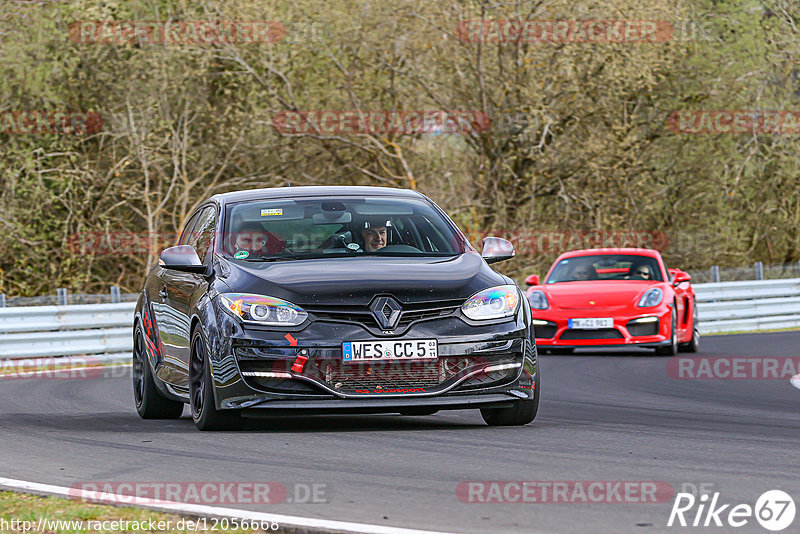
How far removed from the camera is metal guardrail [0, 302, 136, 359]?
18.9 metres

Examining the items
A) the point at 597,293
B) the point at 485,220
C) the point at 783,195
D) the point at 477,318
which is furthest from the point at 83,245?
the point at 477,318

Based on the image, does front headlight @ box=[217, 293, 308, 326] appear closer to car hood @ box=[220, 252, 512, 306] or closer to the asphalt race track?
car hood @ box=[220, 252, 512, 306]

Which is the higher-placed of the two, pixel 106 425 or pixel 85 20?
pixel 85 20

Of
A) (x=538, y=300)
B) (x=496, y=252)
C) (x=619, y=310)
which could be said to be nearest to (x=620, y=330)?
(x=619, y=310)

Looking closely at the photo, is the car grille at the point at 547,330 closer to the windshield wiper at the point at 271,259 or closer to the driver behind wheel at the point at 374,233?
the driver behind wheel at the point at 374,233

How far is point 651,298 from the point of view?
58.4 feet

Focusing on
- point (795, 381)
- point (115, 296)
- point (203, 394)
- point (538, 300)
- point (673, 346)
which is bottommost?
point (673, 346)

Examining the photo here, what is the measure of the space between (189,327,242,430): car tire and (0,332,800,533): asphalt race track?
12 centimetres

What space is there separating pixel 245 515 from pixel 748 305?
21.3 meters

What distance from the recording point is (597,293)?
1795 cm

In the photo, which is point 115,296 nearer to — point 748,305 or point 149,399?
point 149,399

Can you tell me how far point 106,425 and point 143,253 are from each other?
18.9 metres

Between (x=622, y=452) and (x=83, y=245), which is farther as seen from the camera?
(x=83, y=245)

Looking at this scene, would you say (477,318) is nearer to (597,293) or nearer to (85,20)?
(597,293)
